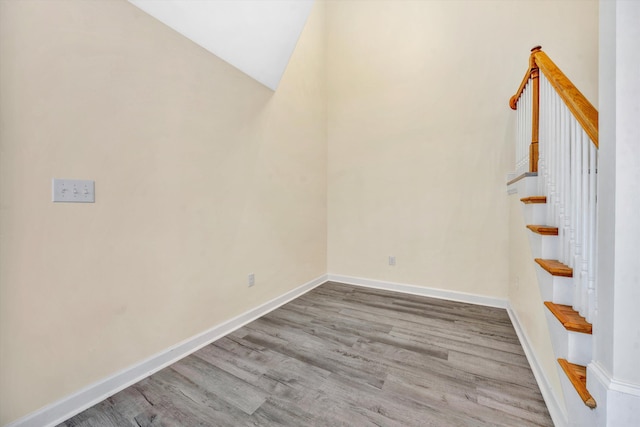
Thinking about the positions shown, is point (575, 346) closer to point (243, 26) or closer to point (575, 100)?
point (575, 100)

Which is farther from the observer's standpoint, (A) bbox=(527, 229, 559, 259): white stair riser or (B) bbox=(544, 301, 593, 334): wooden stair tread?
(A) bbox=(527, 229, 559, 259): white stair riser

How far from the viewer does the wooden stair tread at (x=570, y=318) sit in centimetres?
106

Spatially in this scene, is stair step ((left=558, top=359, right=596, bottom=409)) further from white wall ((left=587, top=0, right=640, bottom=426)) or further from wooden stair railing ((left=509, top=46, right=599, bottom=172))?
wooden stair railing ((left=509, top=46, right=599, bottom=172))

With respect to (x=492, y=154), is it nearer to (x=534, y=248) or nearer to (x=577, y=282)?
(x=534, y=248)

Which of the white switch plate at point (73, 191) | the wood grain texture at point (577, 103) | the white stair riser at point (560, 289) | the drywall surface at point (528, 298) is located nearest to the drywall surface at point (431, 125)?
the drywall surface at point (528, 298)

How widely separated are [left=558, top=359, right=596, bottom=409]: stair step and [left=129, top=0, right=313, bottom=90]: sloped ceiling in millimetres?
2648

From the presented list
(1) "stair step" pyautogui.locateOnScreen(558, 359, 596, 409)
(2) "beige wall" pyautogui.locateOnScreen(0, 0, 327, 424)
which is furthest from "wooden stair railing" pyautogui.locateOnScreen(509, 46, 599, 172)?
(2) "beige wall" pyautogui.locateOnScreen(0, 0, 327, 424)

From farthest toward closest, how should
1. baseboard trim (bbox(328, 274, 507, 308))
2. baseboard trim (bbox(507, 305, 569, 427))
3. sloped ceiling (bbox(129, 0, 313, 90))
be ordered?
baseboard trim (bbox(328, 274, 507, 308))
sloped ceiling (bbox(129, 0, 313, 90))
baseboard trim (bbox(507, 305, 569, 427))

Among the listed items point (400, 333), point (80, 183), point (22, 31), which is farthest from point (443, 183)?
point (22, 31)

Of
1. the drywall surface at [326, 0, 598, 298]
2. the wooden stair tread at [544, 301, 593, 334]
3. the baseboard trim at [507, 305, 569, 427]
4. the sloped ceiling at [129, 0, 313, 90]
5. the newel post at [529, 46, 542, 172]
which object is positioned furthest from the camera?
the drywall surface at [326, 0, 598, 298]

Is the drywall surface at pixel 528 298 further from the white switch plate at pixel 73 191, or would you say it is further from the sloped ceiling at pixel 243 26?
the white switch plate at pixel 73 191

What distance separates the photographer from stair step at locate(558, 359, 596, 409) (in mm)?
928

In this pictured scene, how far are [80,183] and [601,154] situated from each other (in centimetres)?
220

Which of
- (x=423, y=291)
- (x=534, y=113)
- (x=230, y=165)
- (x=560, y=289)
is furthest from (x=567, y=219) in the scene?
(x=230, y=165)
